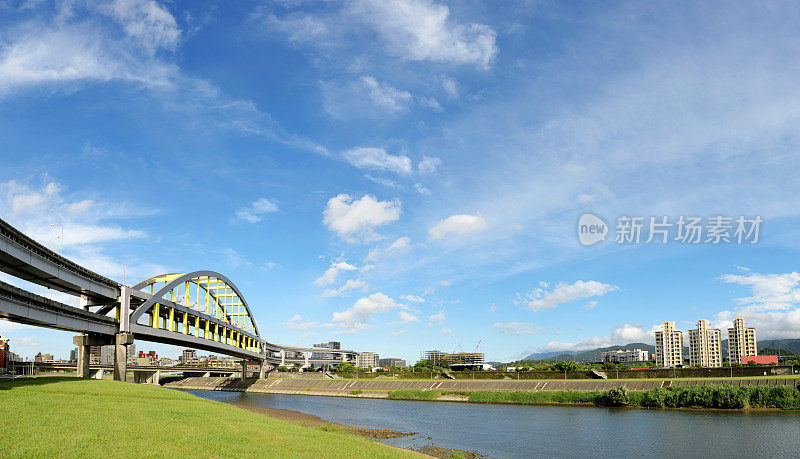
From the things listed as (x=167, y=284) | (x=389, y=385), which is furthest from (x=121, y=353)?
(x=389, y=385)

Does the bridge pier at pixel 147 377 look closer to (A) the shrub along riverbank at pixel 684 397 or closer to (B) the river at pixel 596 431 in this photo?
(B) the river at pixel 596 431

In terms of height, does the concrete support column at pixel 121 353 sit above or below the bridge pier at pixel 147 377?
above

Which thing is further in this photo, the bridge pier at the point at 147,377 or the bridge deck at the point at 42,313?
the bridge pier at the point at 147,377

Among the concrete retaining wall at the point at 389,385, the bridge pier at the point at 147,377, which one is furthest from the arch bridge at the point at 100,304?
the bridge pier at the point at 147,377

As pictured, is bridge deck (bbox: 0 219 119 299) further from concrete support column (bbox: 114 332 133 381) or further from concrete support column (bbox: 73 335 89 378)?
concrete support column (bbox: 73 335 89 378)

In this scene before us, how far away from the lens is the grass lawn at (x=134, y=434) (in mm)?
19641

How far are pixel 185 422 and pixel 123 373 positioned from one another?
165 ft

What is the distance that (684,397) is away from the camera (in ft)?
213

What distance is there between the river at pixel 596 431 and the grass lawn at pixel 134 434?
616 inches

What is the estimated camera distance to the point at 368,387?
117625mm

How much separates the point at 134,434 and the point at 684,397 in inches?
2543

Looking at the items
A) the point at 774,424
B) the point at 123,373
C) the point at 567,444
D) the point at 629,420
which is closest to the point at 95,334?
the point at 123,373

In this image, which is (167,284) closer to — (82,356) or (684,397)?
(82,356)

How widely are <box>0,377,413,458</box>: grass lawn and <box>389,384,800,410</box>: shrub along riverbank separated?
5151 cm
